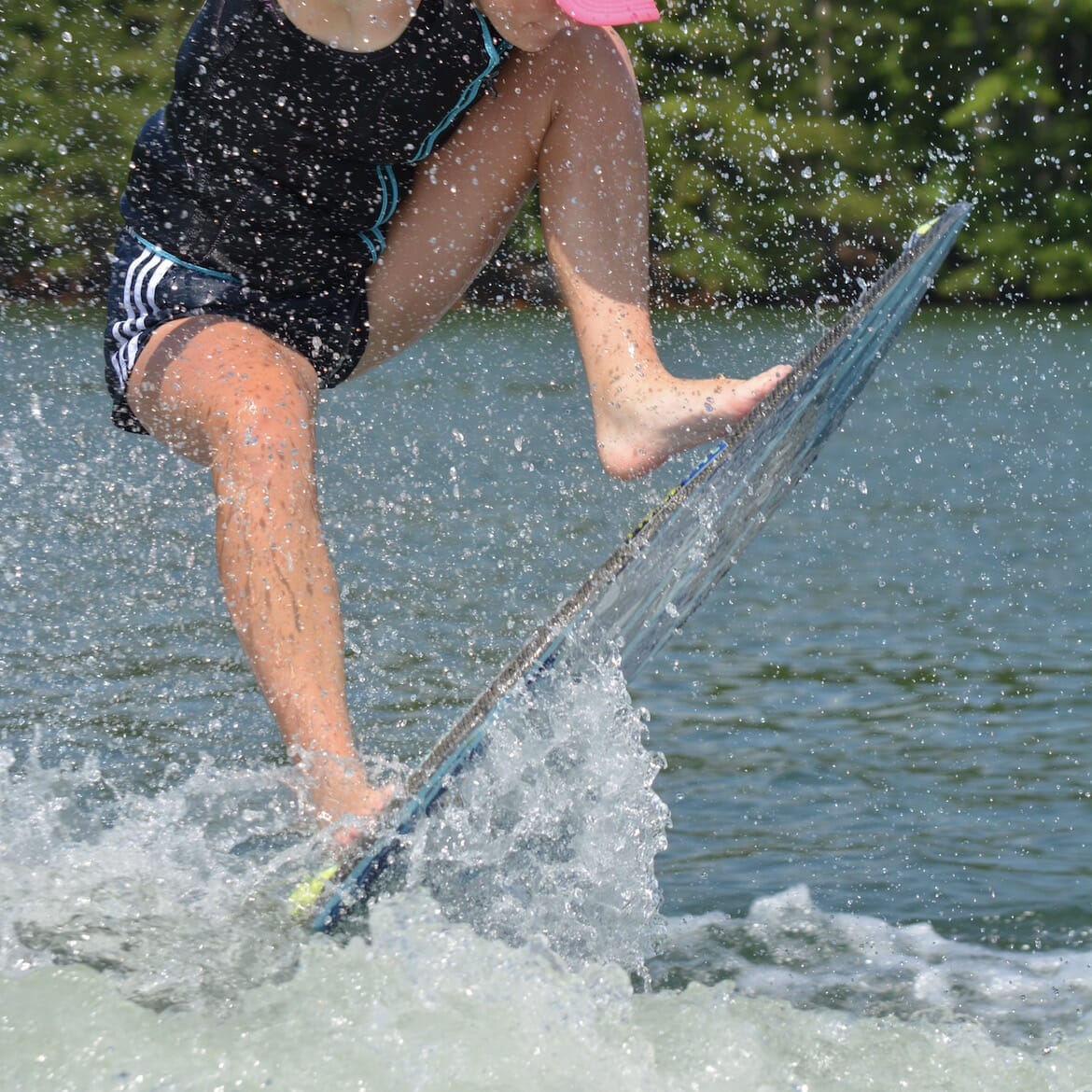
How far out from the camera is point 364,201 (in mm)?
2811

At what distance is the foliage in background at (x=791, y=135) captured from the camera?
82.2 feet

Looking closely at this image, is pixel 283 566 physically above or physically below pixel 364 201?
below

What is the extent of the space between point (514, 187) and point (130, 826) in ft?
3.58

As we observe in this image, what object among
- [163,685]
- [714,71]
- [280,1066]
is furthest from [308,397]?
[714,71]

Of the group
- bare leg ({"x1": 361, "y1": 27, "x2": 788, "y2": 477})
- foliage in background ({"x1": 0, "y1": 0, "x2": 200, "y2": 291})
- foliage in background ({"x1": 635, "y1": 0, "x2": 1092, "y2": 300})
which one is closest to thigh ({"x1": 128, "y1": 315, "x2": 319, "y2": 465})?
bare leg ({"x1": 361, "y1": 27, "x2": 788, "y2": 477})

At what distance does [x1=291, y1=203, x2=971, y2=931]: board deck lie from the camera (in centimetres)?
229

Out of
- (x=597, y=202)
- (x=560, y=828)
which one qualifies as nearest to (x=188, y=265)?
(x=597, y=202)

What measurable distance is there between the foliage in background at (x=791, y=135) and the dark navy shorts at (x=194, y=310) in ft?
70.5

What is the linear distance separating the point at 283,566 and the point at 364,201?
71 cm

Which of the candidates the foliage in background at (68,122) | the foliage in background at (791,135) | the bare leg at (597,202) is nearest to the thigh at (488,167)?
the bare leg at (597,202)

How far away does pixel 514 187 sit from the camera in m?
2.84

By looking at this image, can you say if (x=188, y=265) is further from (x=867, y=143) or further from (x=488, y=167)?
(x=867, y=143)

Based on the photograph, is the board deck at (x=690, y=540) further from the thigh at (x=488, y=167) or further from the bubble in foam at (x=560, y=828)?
the thigh at (x=488, y=167)

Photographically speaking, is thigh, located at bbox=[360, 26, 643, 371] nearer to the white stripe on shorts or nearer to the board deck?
the white stripe on shorts
